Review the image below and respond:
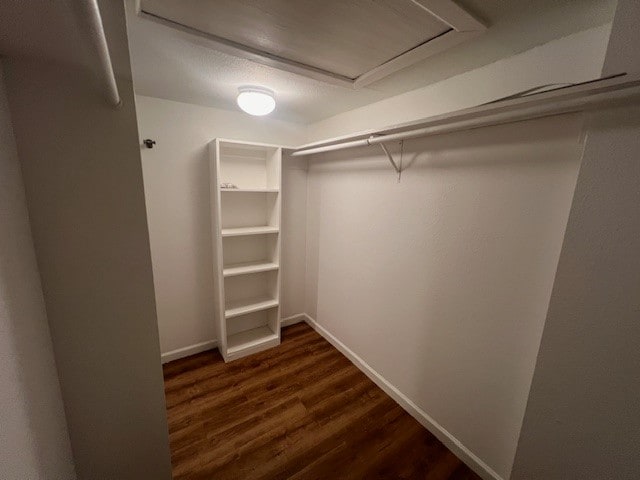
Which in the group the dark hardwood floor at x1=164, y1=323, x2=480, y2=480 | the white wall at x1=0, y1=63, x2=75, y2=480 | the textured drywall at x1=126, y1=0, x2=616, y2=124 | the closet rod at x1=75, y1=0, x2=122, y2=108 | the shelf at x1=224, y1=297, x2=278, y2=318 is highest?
the textured drywall at x1=126, y1=0, x2=616, y2=124

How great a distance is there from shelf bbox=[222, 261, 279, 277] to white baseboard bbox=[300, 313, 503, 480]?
0.99 m

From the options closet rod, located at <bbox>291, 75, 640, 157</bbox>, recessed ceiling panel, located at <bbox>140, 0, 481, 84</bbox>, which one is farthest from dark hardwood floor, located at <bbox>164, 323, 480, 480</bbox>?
recessed ceiling panel, located at <bbox>140, 0, 481, 84</bbox>

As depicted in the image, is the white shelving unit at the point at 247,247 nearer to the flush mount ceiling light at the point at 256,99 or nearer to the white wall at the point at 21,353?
the flush mount ceiling light at the point at 256,99

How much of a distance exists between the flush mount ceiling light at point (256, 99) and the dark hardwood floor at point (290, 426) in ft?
6.88

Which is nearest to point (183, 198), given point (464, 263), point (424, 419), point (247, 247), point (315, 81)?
point (247, 247)

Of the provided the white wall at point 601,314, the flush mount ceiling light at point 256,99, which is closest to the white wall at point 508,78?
the white wall at point 601,314

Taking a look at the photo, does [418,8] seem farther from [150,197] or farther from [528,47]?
[150,197]

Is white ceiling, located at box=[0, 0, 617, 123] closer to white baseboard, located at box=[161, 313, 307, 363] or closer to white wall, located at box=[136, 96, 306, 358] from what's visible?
white wall, located at box=[136, 96, 306, 358]

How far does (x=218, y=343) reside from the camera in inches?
94.3

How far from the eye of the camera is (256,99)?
1638 mm

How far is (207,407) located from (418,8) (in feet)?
8.16

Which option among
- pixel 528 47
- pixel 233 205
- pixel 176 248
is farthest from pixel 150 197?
pixel 528 47

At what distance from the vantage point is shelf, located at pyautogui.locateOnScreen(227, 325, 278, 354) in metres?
2.32

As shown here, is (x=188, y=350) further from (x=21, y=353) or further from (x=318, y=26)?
(x=318, y=26)
